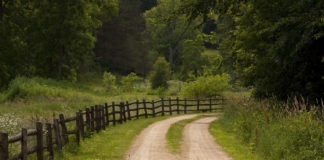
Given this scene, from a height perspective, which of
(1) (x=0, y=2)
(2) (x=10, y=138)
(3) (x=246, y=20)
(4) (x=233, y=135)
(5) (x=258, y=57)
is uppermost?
(1) (x=0, y=2)

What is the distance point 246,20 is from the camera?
25750 mm

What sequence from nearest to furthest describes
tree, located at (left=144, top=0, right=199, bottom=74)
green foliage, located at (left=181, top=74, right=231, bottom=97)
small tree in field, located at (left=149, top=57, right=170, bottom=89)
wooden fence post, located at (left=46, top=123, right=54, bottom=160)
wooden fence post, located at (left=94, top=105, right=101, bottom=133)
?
wooden fence post, located at (left=46, top=123, right=54, bottom=160), wooden fence post, located at (left=94, top=105, right=101, bottom=133), green foliage, located at (left=181, top=74, right=231, bottom=97), small tree in field, located at (left=149, top=57, right=170, bottom=89), tree, located at (left=144, top=0, right=199, bottom=74)

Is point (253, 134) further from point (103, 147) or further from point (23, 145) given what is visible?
point (23, 145)

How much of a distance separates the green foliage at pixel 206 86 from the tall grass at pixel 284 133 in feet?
108

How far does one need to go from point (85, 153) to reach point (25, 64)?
37.3 meters

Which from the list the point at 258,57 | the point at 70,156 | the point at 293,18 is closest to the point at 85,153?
the point at 70,156

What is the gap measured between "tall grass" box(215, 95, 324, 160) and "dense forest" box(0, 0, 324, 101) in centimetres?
275

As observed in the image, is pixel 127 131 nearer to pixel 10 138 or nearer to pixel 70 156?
pixel 70 156

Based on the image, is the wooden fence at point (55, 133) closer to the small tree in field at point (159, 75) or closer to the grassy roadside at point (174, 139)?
the grassy roadside at point (174, 139)

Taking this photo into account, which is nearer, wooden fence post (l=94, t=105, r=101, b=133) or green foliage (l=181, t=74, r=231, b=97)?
wooden fence post (l=94, t=105, r=101, b=133)

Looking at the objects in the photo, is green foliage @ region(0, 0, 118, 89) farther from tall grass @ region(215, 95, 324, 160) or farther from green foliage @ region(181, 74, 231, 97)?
tall grass @ region(215, 95, 324, 160)

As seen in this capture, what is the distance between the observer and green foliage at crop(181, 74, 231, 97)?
178 feet

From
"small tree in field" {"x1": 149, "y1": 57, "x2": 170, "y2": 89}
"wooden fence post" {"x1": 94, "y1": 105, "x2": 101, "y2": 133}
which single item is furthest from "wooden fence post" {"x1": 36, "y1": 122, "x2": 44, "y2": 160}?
"small tree in field" {"x1": 149, "y1": 57, "x2": 170, "y2": 89}

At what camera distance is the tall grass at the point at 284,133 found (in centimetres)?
1324
